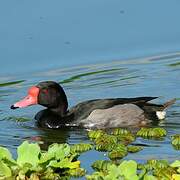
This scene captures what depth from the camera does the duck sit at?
1209 centimetres

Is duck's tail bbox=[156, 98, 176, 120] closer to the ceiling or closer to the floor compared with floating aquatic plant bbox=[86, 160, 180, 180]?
closer to the ceiling

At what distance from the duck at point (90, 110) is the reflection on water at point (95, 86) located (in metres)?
0.20

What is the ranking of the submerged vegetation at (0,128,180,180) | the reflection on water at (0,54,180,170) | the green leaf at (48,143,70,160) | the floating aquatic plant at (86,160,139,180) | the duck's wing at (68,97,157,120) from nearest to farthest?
1. the floating aquatic plant at (86,160,139,180)
2. the submerged vegetation at (0,128,180,180)
3. the green leaf at (48,143,70,160)
4. the reflection on water at (0,54,180,170)
5. the duck's wing at (68,97,157,120)

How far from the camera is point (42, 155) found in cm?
857

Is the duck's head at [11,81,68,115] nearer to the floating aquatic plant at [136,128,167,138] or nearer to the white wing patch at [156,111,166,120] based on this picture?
the white wing patch at [156,111,166,120]

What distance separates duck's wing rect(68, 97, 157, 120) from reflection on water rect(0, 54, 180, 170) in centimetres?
27

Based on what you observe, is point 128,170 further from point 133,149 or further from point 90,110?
point 90,110

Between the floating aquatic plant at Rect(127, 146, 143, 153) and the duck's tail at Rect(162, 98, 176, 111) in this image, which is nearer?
the floating aquatic plant at Rect(127, 146, 143, 153)

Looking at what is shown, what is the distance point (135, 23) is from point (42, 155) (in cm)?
674

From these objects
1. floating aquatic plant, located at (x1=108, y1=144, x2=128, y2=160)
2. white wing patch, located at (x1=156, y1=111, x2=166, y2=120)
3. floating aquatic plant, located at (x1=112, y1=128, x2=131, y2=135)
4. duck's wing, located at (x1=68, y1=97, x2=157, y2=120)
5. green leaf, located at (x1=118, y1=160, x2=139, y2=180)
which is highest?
duck's wing, located at (x1=68, y1=97, x2=157, y2=120)

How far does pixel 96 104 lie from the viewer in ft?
39.5

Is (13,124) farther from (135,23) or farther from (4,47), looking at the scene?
(135,23)

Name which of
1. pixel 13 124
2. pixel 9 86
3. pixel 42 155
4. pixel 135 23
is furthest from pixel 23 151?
pixel 135 23

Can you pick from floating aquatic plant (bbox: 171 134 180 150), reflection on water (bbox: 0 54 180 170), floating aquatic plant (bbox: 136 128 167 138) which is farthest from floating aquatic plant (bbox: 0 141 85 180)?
reflection on water (bbox: 0 54 180 170)
